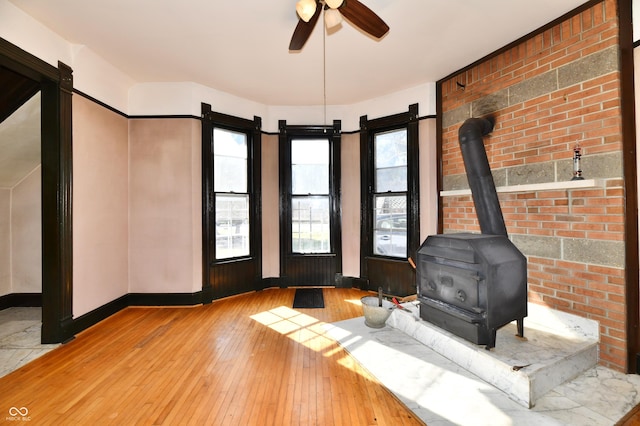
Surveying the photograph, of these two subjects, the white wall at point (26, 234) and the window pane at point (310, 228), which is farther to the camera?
the window pane at point (310, 228)

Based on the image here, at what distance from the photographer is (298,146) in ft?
15.9

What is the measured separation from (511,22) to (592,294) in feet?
8.18

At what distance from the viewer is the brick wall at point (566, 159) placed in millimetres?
2322

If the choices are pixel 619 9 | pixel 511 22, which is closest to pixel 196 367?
pixel 511 22

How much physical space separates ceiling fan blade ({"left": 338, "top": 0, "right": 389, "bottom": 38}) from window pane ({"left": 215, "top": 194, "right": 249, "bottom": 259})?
9.74 ft

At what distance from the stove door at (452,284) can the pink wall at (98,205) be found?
3.53 meters

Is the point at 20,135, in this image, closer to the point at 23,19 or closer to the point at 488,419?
the point at 23,19

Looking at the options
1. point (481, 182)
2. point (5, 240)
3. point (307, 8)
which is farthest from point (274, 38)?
point (5, 240)

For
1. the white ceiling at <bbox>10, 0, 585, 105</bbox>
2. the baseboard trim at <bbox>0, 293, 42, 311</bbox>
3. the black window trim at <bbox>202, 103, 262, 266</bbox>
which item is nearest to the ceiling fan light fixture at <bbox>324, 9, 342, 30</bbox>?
the white ceiling at <bbox>10, 0, 585, 105</bbox>

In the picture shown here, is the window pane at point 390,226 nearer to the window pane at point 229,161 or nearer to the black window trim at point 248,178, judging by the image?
the black window trim at point 248,178

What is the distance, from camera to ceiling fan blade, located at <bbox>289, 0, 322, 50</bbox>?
6.95 ft

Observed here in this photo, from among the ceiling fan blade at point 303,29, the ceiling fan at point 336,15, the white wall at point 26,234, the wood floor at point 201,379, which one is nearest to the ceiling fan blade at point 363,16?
the ceiling fan at point 336,15

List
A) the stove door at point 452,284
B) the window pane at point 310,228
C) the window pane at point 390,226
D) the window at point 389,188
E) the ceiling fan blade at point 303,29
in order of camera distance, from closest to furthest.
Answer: the ceiling fan blade at point 303,29
the stove door at point 452,284
the window at point 389,188
the window pane at point 390,226
the window pane at point 310,228

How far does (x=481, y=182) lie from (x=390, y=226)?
5.86ft
